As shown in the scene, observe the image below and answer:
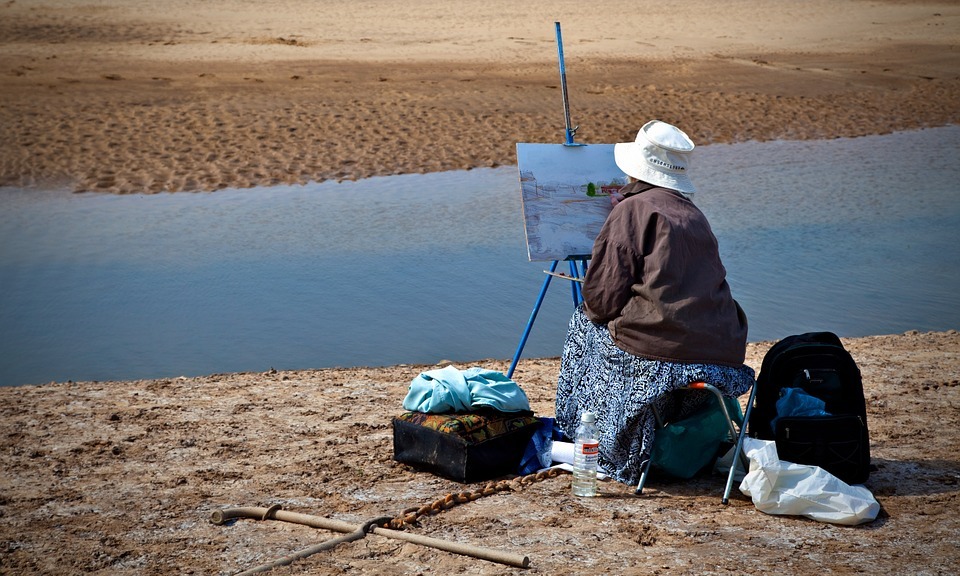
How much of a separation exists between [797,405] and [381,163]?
8.76m

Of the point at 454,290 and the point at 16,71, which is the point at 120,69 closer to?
the point at 16,71

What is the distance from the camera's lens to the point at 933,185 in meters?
13.4

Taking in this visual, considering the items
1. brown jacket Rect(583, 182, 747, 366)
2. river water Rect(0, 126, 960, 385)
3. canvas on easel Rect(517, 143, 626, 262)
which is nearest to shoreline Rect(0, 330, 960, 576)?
brown jacket Rect(583, 182, 747, 366)

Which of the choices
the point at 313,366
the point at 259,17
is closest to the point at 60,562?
the point at 313,366

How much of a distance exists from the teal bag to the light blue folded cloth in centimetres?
69

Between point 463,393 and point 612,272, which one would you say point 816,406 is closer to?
point 612,272

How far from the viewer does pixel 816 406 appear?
4.69 m

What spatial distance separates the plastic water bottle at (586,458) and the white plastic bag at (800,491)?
0.62 metres

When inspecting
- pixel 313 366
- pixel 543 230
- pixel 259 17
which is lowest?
pixel 313 366

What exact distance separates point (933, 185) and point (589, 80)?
553 cm

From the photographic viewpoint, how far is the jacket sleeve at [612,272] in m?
4.54

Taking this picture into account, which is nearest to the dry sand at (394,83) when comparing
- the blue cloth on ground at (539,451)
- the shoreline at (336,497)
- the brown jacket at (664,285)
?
the shoreline at (336,497)

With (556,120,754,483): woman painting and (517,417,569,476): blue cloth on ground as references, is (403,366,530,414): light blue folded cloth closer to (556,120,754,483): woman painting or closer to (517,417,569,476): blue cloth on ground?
(517,417,569,476): blue cloth on ground

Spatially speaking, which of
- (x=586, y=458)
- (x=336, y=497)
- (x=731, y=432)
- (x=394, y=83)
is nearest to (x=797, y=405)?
(x=731, y=432)
